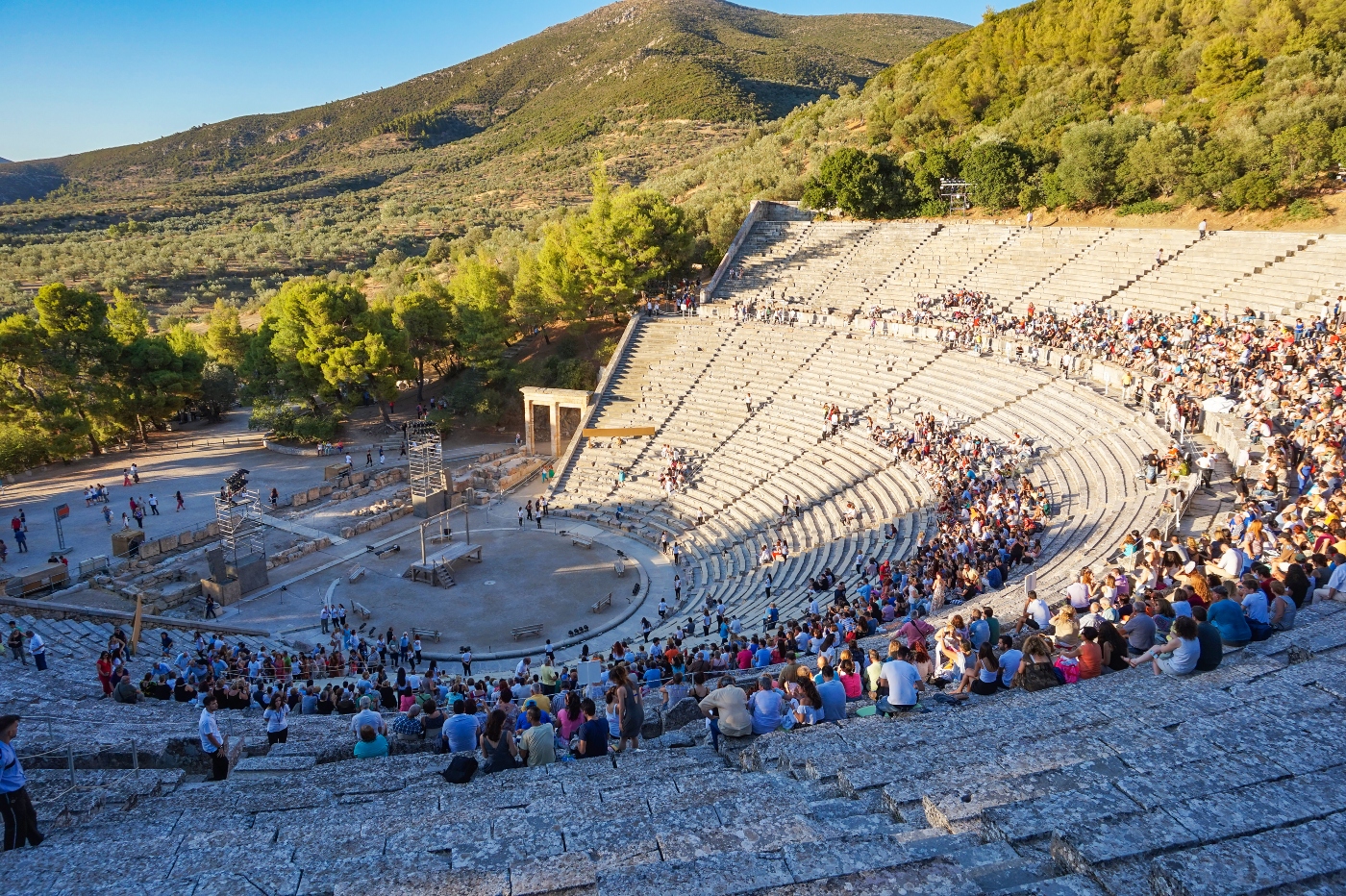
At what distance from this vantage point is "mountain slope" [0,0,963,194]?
333 ft

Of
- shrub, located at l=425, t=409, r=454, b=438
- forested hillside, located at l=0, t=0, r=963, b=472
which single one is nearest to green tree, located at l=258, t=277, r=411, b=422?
forested hillside, located at l=0, t=0, r=963, b=472

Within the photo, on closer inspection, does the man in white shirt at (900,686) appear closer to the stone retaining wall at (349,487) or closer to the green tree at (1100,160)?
the stone retaining wall at (349,487)

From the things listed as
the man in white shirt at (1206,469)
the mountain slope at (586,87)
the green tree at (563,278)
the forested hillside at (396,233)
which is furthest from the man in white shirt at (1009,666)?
the mountain slope at (586,87)

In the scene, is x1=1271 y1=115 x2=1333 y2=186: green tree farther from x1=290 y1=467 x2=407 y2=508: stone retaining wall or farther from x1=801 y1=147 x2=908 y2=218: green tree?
x1=290 y1=467 x2=407 y2=508: stone retaining wall

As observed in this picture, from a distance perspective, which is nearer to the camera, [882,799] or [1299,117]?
[882,799]

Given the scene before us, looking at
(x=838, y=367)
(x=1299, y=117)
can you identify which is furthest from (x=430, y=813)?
(x=1299, y=117)

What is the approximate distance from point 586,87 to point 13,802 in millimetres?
117945

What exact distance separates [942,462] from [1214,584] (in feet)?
45.2

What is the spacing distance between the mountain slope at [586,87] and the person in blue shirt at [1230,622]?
296 feet

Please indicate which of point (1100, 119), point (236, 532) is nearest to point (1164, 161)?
point (1100, 119)

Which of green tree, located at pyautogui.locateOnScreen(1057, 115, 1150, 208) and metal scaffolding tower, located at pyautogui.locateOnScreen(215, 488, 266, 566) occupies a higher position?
green tree, located at pyautogui.locateOnScreen(1057, 115, 1150, 208)

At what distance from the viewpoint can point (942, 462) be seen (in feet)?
78.5

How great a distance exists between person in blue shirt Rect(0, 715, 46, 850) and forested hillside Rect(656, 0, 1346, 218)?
128 feet

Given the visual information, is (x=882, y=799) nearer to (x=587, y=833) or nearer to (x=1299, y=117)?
(x=587, y=833)
